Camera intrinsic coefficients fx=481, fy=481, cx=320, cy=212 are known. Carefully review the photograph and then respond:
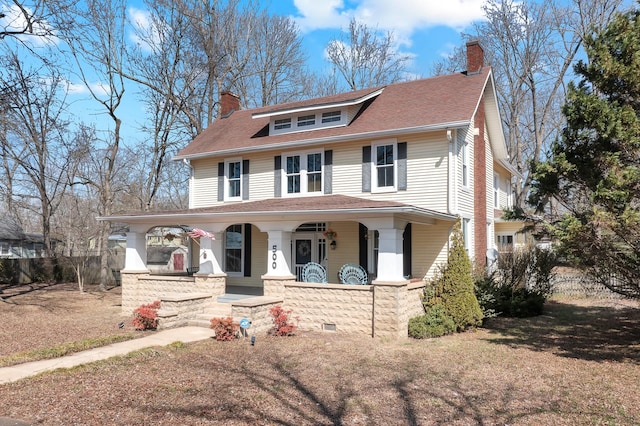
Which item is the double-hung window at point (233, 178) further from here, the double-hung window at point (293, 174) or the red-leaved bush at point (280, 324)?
the red-leaved bush at point (280, 324)

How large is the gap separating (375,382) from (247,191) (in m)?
10.7

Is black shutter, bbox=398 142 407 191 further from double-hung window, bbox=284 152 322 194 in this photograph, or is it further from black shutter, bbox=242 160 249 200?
black shutter, bbox=242 160 249 200

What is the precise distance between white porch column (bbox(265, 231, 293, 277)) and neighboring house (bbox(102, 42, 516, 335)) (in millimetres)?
28

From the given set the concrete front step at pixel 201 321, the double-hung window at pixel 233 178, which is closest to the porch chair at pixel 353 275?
the concrete front step at pixel 201 321

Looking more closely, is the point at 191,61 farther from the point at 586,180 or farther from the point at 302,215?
the point at 586,180

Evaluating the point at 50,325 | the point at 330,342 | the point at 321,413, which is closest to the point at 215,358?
the point at 330,342

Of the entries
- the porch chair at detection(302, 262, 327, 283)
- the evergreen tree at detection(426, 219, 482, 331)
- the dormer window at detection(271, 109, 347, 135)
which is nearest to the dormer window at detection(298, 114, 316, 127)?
the dormer window at detection(271, 109, 347, 135)

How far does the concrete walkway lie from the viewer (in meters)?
7.91

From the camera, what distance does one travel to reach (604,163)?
9094mm

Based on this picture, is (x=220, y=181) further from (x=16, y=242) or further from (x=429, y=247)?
(x=16, y=242)

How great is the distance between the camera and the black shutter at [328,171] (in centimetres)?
1554

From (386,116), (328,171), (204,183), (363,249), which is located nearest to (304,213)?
(363,249)

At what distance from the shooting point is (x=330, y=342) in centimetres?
1091

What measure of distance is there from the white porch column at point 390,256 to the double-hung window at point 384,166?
320 centimetres
